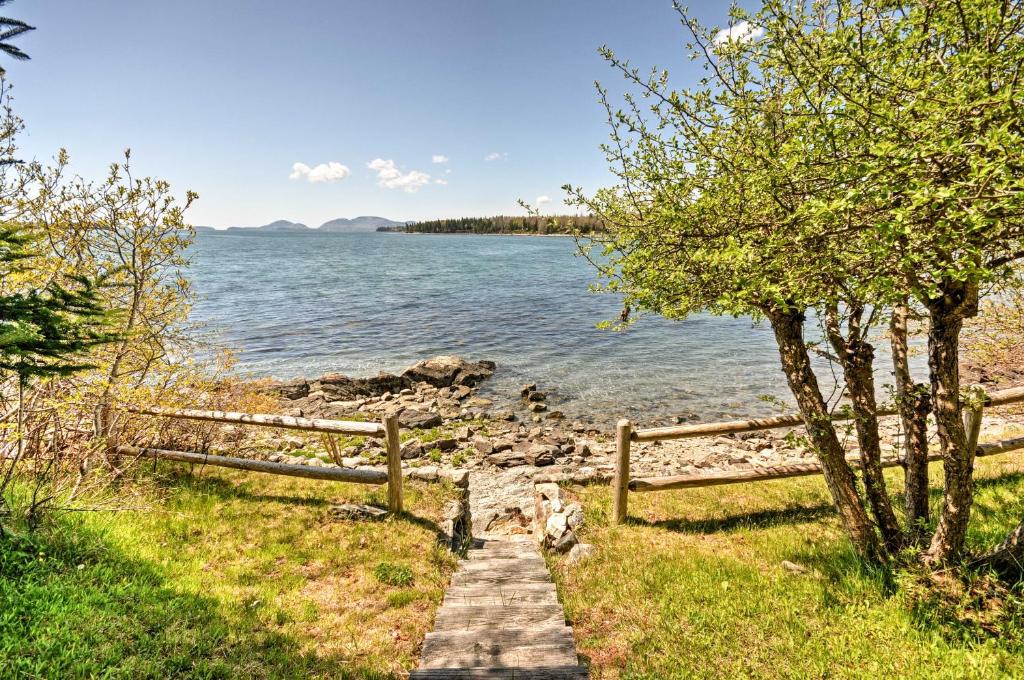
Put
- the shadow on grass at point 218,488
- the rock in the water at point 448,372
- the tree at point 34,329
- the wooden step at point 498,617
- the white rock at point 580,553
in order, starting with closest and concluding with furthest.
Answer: the tree at point 34,329 < the wooden step at point 498,617 < the white rock at point 580,553 < the shadow on grass at point 218,488 < the rock in the water at point 448,372

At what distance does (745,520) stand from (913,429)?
122 inches

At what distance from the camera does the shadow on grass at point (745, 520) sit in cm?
745

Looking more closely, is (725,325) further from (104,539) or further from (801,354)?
(104,539)

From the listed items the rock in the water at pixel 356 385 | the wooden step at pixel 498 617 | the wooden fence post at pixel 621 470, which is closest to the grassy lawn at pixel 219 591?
the wooden step at pixel 498 617

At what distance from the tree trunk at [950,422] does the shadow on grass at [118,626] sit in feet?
19.6

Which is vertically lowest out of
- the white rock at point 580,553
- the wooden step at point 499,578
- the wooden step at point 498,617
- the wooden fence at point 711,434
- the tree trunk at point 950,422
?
the white rock at point 580,553

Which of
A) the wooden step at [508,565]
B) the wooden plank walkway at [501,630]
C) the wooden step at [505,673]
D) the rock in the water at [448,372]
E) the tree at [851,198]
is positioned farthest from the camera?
the rock in the water at [448,372]

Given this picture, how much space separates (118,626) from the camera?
4.59m

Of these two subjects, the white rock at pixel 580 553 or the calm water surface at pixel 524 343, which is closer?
the white rock at pixel 580 553

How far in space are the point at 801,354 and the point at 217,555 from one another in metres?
8.00

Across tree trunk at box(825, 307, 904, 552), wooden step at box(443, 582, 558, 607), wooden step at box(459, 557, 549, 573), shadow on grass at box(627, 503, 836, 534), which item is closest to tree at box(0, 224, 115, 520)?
wooden step at box(443, 582, 558, 607)

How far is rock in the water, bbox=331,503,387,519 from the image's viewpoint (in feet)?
25.2

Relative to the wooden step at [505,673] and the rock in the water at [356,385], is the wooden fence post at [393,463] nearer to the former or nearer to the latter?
the wooden step at [505,673]

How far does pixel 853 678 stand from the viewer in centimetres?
421
